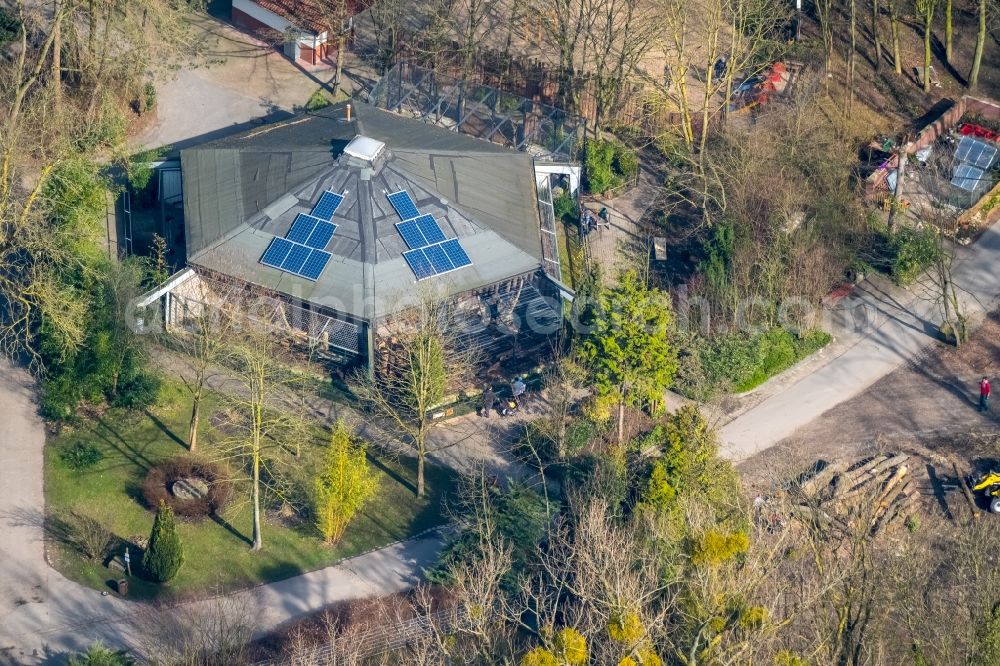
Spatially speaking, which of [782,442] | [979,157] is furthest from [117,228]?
[979,157]

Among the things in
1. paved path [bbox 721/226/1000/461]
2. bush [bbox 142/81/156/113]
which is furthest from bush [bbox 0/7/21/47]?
paved path [bbox 721/226/1000/461]

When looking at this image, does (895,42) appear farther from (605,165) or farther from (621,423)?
(621,423)

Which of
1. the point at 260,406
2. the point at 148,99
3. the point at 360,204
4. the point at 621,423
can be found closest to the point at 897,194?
the point at 621,423

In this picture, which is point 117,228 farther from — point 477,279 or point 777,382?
point 777,382

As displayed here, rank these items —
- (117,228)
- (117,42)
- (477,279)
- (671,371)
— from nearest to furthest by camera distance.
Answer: (671,371) < (477,279) < (117,228) < (117,42)

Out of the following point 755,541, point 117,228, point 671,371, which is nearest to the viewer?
point 755,541

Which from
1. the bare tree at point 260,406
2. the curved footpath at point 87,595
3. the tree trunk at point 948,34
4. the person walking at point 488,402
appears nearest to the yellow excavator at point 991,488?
the person walking at point 488,402
